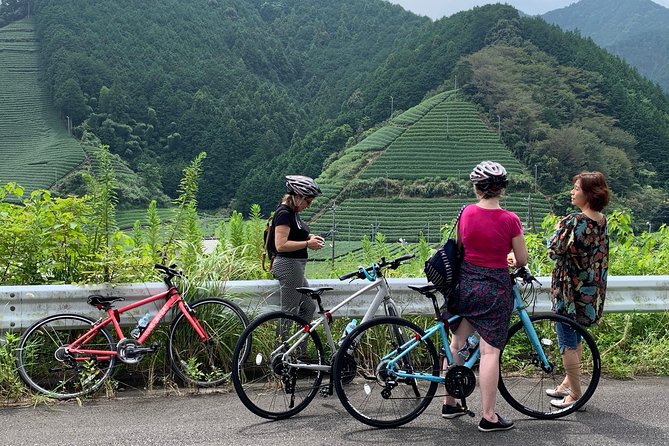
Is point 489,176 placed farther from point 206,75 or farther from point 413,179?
point 206,75

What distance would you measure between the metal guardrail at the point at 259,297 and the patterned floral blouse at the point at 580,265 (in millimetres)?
742

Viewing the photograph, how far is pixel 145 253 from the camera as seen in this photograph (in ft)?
18.9

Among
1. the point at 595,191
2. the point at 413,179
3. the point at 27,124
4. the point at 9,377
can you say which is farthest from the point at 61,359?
the point at 27,124

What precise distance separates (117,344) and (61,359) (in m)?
0.35

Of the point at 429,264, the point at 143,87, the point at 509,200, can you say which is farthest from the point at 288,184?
the point at 143,87

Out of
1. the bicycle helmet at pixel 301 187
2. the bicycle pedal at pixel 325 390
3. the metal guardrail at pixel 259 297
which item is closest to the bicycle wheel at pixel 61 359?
the metal guardrail at pixel 259 297

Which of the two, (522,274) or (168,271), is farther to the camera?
(168,271)

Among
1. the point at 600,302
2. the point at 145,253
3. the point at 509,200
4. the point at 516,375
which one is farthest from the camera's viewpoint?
the point at 509,200

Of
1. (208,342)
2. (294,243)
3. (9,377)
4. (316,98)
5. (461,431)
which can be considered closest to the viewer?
(461,431)

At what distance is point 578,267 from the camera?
4523 mm

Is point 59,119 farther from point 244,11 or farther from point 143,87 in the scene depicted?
point 244,11

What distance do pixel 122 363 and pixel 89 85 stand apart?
445 ft

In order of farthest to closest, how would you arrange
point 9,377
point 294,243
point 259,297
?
point 259,297
point 294,243
point 9,377

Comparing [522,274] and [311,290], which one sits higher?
[522,274]
